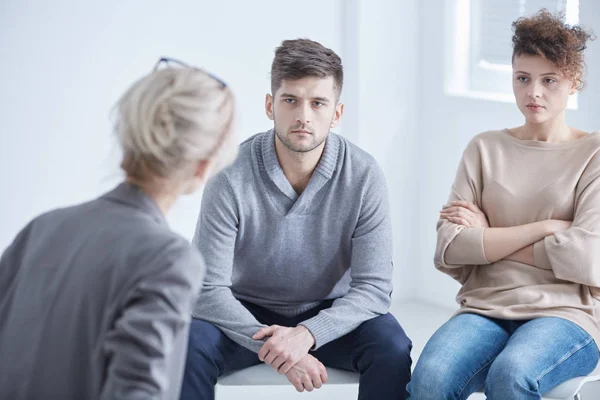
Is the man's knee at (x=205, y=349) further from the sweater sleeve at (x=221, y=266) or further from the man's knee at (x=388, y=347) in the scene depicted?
the man's knee at (x=388, y=347)

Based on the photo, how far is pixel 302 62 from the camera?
233 cm

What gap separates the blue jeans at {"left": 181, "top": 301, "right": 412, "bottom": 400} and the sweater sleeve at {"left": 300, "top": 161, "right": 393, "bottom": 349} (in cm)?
5

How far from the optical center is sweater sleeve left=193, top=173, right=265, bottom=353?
2244 mm

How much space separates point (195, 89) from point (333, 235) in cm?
108

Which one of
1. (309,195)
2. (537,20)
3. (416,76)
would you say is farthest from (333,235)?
(416,76)

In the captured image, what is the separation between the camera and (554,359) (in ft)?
6.64

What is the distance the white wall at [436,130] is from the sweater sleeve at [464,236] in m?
1.37

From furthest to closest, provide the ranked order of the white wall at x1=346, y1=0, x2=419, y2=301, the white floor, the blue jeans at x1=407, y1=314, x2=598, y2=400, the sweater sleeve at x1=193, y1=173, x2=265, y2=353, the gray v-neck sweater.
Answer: the white wall at x1=346, y1=0, x2=419, y2=301 < the white floor < the gray v-neck sweater < the sweater sleeve at x1=193, y1=173, x2=265, y2=353 < the blue jeans at x1=407, y1=314, x2=598, y2=400

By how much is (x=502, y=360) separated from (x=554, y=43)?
86 centimetres

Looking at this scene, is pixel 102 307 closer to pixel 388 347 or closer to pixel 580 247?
pixel 388 347

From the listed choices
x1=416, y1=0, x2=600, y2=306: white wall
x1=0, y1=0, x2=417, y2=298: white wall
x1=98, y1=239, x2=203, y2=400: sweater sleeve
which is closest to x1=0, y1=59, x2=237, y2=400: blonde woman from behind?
x1=98, y1=239, x2=203, y2=400: sweater sleeve

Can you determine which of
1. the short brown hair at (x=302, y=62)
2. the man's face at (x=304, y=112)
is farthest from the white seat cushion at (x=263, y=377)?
the short brown hair at (x=302, y=62)

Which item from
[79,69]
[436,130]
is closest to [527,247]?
[436,130]

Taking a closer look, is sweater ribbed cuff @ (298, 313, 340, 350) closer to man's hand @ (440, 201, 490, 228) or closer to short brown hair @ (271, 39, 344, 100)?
man's hand @ (440, 201, 490, 228)
